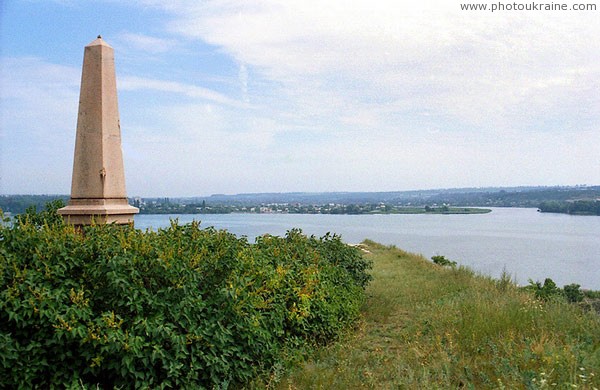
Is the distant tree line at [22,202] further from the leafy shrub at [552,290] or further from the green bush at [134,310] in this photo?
the leafy shrub at [552,290]

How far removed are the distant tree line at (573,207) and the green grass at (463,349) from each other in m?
29.7

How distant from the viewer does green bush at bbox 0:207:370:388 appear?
382 cm

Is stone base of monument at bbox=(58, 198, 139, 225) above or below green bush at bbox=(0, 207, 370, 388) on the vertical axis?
above

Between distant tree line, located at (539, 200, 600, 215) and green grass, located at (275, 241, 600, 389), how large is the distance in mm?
29660

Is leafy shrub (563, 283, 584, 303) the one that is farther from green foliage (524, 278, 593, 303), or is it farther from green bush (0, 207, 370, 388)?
green bush (0, 207, 370, 388)

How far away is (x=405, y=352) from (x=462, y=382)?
962mm

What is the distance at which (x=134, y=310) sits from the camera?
4.10m

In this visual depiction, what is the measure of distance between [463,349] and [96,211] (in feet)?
17.9

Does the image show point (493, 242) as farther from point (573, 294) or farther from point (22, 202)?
point (22, 202)

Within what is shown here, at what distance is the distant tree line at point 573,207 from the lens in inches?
1281

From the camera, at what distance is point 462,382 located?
4574 millimetres

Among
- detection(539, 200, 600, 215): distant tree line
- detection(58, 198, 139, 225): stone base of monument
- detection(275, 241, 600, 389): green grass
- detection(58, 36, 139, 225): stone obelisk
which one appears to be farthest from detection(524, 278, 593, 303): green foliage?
detection(539, 200, 600, 215): distant tree line

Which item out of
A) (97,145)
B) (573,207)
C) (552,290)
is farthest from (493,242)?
(97,145)

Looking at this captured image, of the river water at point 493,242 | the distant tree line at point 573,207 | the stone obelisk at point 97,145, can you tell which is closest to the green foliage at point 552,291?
the river water at point 493,242
